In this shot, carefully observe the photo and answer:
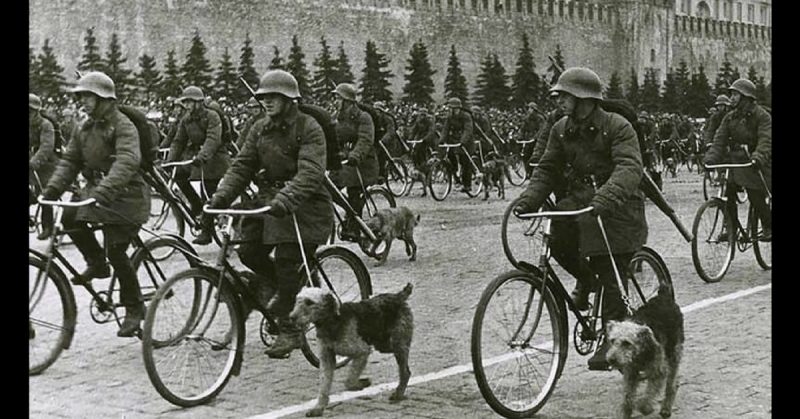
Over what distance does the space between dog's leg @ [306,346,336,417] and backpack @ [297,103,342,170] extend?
1.42m

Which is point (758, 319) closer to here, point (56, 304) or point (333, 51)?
point (56, 304)

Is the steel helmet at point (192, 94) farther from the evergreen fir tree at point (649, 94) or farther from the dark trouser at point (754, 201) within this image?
the evergreen fir tree at point (649, 94)

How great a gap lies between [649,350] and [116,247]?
11.1 ft

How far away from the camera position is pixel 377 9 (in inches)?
1780

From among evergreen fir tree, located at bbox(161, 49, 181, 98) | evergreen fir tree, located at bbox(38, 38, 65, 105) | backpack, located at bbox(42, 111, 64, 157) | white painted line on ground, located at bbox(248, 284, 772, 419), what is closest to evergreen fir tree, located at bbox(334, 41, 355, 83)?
evergreen fir tree, located at bbox(161, 49, 181, 98)

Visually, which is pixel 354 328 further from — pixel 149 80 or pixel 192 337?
pixel 149 80

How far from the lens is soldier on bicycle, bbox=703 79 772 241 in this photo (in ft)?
35.2

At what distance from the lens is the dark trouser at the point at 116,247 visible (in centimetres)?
742

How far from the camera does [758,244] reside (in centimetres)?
1171

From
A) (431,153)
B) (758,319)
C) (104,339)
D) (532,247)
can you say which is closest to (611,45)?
(431,153)

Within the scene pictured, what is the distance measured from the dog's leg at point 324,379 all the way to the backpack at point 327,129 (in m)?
1.42

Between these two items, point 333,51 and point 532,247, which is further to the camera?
point 333,51

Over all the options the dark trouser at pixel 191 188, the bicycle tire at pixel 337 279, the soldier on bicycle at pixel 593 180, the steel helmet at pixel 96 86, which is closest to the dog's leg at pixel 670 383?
the soldier on bicycle at pixel 593 180

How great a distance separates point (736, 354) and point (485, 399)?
2211 millimetres
